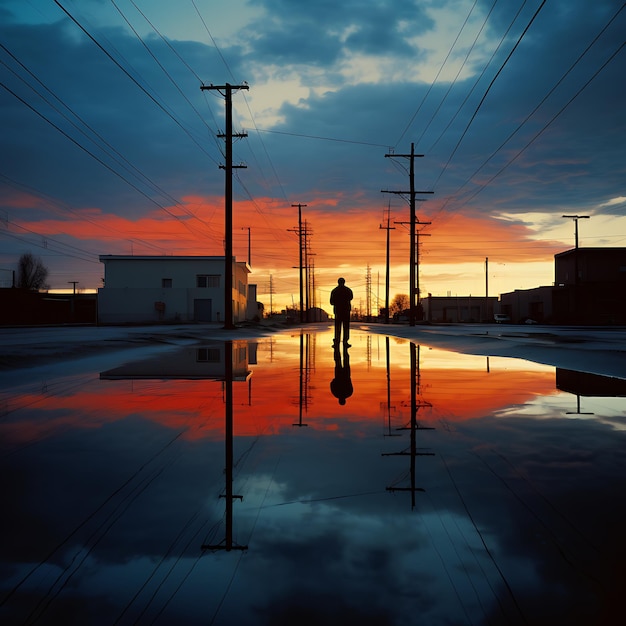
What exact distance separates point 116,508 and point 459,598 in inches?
76.5

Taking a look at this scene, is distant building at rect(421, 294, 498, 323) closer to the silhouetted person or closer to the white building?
the white building

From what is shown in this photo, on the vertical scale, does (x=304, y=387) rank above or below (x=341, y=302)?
below

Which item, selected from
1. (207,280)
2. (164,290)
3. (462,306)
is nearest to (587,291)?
(207,280)

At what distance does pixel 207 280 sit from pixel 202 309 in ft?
15.9

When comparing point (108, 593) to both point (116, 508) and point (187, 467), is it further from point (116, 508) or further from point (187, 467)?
point (187, 467)

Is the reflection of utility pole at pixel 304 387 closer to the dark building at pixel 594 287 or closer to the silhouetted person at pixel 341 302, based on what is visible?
the silhouetted person at pixel 341 302

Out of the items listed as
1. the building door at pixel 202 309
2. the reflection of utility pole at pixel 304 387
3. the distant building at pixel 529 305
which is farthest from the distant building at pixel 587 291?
the reflection of utility pole at pixel 304 387

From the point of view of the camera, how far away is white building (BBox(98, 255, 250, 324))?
63438 millimetres

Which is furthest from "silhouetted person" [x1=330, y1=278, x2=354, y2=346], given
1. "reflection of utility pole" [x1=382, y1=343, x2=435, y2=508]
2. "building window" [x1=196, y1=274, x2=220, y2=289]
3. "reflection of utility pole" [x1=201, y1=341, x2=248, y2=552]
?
"building window" [x1=196, y1=274, x2=220, y2=289]

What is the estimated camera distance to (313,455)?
469cm

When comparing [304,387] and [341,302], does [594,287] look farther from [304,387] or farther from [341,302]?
[304,387]

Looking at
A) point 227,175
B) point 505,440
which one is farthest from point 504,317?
point 505,440

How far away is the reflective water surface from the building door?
57.5 m

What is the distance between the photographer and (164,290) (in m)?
63.6
